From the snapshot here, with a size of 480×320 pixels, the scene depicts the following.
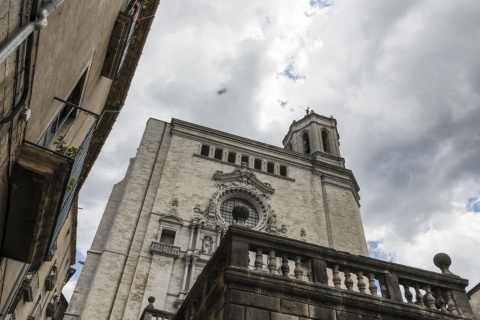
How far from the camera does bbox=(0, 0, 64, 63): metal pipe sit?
11.3 ft

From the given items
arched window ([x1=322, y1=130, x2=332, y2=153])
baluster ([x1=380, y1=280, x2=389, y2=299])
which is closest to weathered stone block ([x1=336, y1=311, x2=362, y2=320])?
baluster ([x1=380, y1=280, x2=389, y2=299])

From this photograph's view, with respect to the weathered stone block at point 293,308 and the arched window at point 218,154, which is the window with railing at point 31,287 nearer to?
the weathered stone block at point 293,308

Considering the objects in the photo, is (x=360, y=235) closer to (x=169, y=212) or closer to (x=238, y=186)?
(x=238, y=186)

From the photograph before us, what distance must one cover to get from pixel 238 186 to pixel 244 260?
56.3 feet

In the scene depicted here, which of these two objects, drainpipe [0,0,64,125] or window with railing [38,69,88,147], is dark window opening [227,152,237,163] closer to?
window with railing [38,69,88,147]

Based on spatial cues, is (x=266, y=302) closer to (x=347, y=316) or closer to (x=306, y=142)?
(x=347, y=316)

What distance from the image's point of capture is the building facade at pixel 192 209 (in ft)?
56.3

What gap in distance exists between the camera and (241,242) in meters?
6.07

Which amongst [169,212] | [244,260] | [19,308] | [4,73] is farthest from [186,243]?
[4,73]

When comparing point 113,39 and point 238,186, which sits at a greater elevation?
point 238,186

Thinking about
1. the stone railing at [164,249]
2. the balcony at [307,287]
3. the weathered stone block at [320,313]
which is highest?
the stone railing at [164,249]

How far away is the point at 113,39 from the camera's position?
8.50 metres

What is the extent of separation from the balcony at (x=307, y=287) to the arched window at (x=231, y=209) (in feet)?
47.8

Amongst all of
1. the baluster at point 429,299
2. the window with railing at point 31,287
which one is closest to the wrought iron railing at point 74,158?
the window with railing at point 31,287
